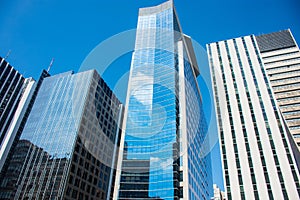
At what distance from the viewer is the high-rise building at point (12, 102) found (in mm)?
66062

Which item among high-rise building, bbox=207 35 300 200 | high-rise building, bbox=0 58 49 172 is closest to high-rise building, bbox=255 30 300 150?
high-rise building, bbox=207 35 300 200

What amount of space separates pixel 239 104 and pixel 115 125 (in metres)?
36.0

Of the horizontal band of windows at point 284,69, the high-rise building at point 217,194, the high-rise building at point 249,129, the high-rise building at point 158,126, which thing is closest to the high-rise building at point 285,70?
the horizontal band of windows at point 284,69

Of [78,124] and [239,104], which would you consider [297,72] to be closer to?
[239,104]

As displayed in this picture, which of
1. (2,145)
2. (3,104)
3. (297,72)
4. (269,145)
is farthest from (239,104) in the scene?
(3,104)

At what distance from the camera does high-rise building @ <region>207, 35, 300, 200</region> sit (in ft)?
110

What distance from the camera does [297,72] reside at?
51.7 metres

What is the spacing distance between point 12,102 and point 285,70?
79.3 meters

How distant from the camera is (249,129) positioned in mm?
40062

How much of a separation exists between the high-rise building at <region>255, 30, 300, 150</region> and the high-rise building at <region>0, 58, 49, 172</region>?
223 feet

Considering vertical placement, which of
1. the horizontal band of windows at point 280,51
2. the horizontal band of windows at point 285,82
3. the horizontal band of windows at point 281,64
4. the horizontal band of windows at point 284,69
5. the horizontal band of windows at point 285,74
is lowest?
the horizontal band of windows at point 285,82

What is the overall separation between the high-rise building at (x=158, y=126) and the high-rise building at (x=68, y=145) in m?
7.96

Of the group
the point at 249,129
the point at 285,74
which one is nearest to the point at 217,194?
the point at 285,74

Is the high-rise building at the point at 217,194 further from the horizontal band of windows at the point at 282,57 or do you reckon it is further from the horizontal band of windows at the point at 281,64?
the horizontal band of windows at the point at 282,57
